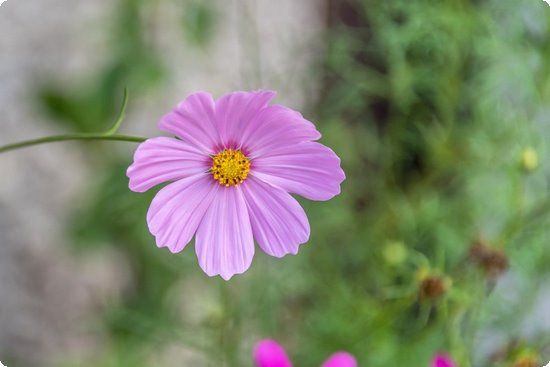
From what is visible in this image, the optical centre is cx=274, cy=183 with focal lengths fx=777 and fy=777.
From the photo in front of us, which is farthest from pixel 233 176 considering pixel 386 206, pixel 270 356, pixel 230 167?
pixel 386 206

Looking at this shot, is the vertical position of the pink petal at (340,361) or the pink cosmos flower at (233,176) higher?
the pink cosmos flower at (233,176)

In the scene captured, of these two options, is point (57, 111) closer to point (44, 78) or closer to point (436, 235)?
point (44, 78)

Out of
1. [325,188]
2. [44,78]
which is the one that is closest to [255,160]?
[325,188]

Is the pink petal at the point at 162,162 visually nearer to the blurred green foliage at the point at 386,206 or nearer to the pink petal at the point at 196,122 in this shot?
the pink petal at the point at 196,122

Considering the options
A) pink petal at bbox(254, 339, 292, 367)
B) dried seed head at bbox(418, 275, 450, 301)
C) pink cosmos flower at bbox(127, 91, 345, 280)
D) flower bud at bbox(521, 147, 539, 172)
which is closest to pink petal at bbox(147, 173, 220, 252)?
pink cosmos flower at bbox(127, 91, 345, 280)

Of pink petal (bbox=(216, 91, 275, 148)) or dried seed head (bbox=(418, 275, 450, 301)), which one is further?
dried seed head (bbox=(418, 275, 450, 301))

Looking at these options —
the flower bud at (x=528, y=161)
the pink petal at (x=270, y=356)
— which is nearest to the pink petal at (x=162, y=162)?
the pink petal at (x=270, y=356)

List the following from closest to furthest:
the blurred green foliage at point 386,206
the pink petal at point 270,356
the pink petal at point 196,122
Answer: the pink petal at point 196,122 < the pink petal at point 270,356 < the blurred green foliage at point 386,206

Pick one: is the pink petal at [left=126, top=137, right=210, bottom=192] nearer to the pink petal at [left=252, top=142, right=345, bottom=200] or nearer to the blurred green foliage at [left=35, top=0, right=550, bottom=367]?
the pink petal at [left=252, top=142, right=345, bottom=200]
